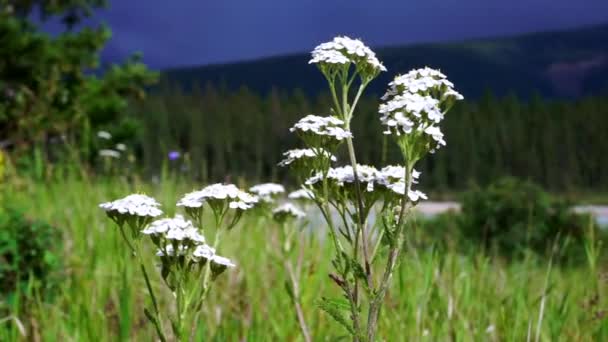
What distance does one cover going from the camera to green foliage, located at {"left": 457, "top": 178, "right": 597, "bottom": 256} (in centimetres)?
1104

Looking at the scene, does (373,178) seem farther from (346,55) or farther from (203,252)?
(203,252)

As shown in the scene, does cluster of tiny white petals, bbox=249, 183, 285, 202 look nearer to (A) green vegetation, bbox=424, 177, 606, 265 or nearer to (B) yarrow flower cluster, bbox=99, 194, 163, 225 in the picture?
(B) yarrow flower cluster, bbox=99, 194, 163, 225

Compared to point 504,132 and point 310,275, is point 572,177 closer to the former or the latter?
point 504,132

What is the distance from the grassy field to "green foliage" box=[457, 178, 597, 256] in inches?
222

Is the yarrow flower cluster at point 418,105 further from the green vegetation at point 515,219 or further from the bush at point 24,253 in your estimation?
the green vegetation at point 515,219

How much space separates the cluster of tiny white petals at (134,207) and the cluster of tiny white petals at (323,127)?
1.41ft

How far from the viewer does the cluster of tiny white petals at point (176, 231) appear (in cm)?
175

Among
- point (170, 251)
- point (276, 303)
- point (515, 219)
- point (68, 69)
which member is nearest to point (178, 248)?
point (170, 251)

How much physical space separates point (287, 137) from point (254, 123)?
3.42 m

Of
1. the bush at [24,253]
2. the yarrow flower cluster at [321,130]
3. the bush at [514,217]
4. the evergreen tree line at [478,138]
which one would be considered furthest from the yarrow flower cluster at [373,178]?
the evergreen tree line at [478,138]

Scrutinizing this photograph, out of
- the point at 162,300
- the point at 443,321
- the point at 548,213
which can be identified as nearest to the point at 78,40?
the point at 548,213

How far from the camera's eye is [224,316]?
3.92 m

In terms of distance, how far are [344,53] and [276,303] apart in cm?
219

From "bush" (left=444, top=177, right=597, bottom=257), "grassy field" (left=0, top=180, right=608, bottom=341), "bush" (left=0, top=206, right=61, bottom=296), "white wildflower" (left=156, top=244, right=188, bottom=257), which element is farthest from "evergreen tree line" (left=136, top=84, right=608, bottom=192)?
"white wildflower" (left=156, top=244, right=188, bottom=257)
